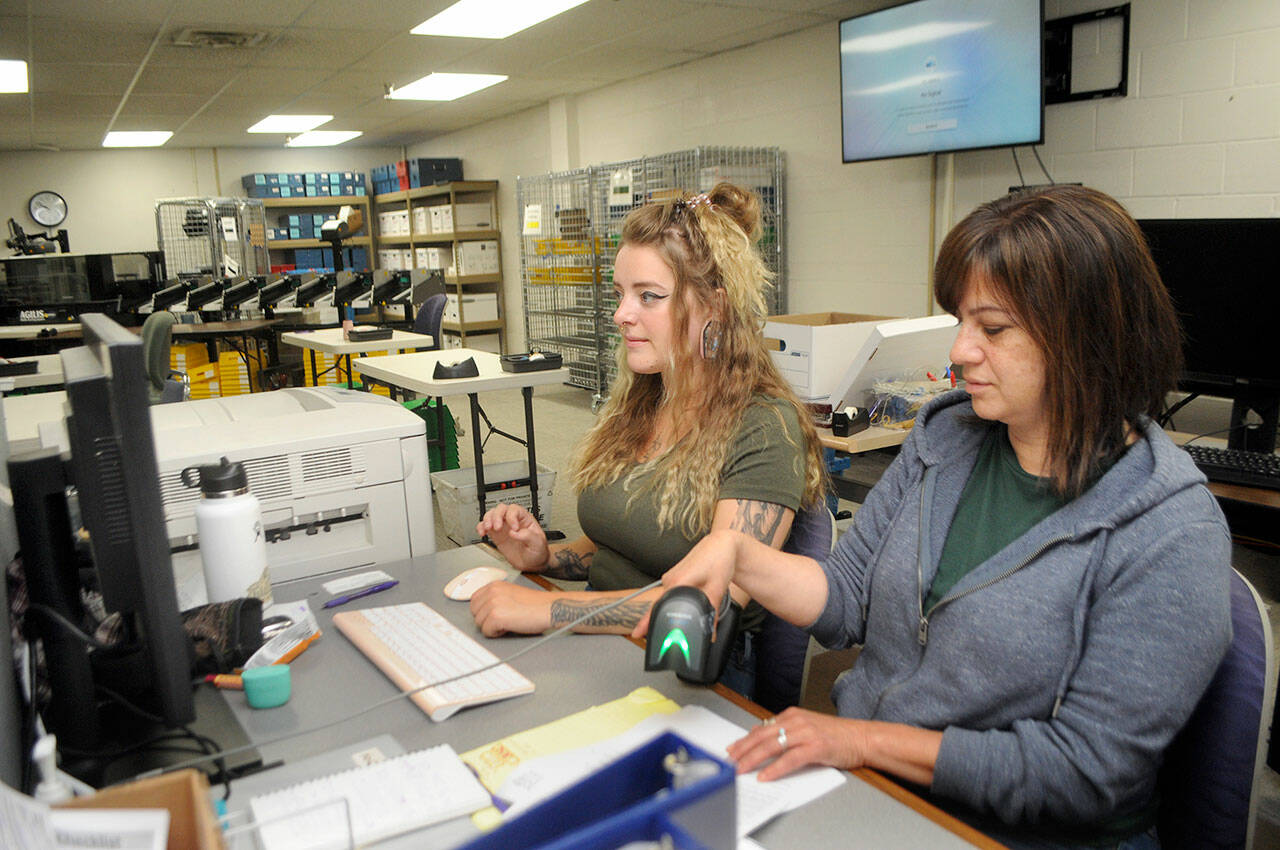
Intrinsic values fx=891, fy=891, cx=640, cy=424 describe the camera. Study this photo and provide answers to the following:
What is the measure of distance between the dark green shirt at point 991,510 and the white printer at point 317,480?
3.03ft

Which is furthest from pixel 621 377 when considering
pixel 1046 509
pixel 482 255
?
pixel 482 255

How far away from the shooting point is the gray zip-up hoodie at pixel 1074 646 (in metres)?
0.95

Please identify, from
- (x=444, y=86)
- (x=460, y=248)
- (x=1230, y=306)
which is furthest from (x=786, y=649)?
(x=460, y=248)

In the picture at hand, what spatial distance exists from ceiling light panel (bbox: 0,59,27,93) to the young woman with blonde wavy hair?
5.42 meters

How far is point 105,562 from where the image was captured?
871 mm

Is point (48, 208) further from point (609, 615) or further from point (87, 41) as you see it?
point (609, 615)

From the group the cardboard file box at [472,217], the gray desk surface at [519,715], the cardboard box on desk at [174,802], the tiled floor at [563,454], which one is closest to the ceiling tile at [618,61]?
the tiled floor at [563,454]

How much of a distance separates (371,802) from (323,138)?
9.88m

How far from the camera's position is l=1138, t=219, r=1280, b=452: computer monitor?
7.80 ft

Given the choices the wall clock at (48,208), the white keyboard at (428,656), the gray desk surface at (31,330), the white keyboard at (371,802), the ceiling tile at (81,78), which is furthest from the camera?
the wall clock at (48,208)

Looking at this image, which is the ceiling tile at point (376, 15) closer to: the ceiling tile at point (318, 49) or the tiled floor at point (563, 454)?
the ceiling tile at point (318, 49)

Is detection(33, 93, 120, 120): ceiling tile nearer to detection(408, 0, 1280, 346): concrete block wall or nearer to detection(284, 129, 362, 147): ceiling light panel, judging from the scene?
detection(284, 129, 362, 147): ceiling light panel

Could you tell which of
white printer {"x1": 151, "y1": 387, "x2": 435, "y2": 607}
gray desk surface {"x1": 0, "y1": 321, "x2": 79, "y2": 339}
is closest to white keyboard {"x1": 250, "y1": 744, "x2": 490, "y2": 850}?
white printer {"x1": 151, "y1": 387, "x2": 435, "y2": 607}

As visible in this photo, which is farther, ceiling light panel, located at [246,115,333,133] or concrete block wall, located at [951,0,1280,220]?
ceiling light panel, located at [246,115,333,133]
